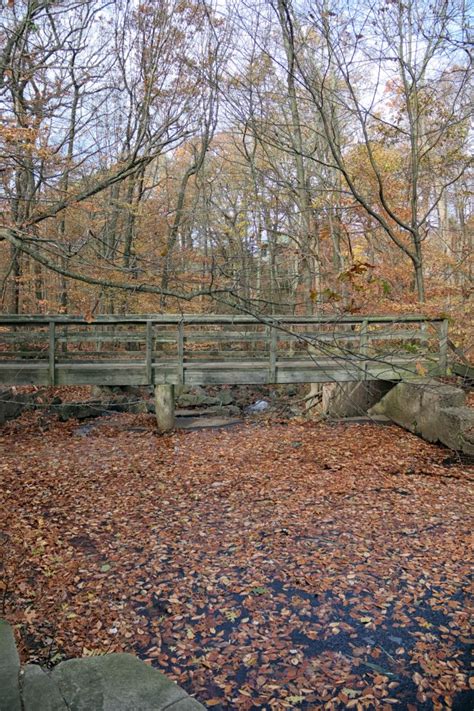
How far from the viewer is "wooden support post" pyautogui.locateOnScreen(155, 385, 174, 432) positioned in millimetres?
9109

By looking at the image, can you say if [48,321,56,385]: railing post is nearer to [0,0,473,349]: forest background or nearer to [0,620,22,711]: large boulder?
[0,0,473,349]: forest background

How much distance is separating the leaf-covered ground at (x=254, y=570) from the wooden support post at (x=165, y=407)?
139cm

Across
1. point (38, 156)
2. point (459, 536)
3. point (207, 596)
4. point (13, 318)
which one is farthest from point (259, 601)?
point (38, 156)

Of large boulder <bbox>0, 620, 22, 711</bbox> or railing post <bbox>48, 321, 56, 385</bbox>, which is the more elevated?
railing post <bbox>48, 321, 56, 385</bbox>

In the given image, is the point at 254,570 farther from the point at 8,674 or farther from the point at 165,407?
the point at 165,407

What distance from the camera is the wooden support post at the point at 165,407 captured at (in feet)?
29.9

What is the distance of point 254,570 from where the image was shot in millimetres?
4348

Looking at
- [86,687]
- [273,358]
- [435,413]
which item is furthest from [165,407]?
[86,687]

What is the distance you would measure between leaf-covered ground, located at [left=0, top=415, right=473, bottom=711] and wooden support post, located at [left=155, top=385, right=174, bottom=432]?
1389 mm

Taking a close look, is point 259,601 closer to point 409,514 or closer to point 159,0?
point 409,514

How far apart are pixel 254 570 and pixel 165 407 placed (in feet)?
16.8

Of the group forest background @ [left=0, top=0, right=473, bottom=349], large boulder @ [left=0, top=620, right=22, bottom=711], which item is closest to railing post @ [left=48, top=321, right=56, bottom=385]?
forest background @ [left=0, top=0, right=473, bottom=349]

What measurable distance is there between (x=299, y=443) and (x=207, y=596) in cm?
471

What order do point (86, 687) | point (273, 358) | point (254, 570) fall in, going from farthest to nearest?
point (273, 358)
point (254, 570)
point (86, 687)
